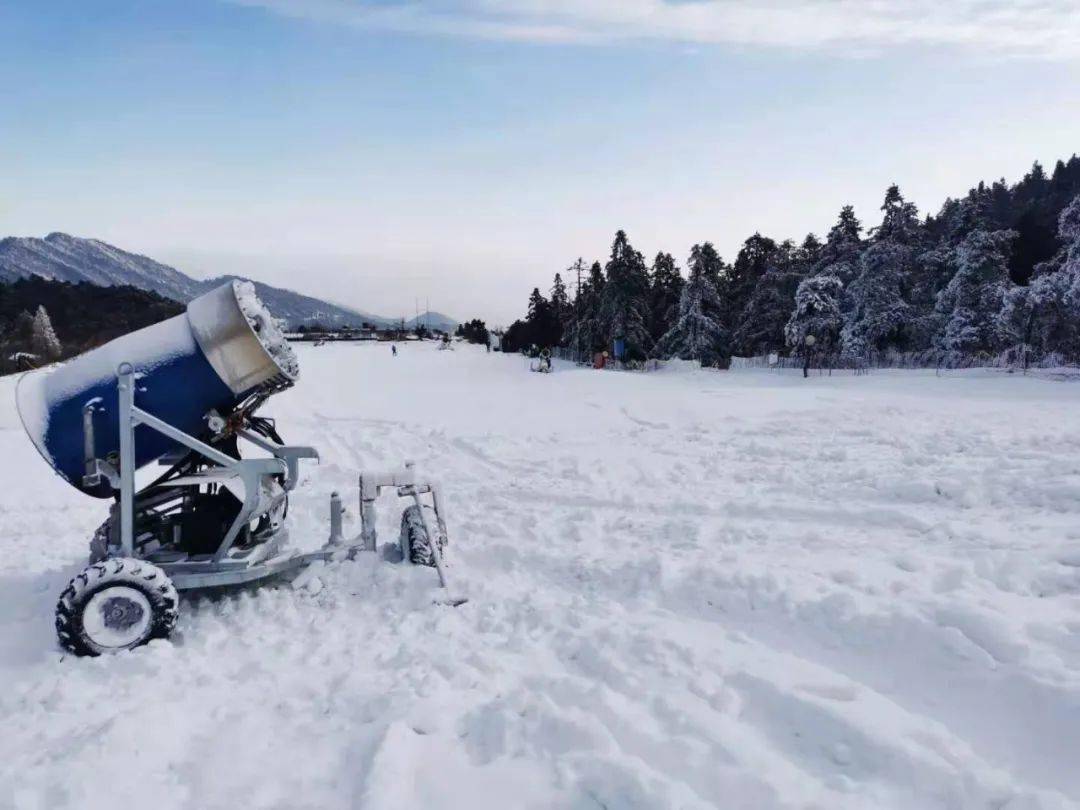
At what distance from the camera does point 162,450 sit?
5957 mm

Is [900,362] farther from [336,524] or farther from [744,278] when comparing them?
[336,524]

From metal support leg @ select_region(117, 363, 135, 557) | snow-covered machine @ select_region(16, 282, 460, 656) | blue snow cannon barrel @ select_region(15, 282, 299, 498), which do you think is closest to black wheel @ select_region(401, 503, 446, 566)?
snow-covered machine @ select_region(16, 282, 460, 656)

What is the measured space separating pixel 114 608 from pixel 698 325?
46.9m

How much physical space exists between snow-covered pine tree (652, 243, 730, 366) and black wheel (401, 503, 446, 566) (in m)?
43.5

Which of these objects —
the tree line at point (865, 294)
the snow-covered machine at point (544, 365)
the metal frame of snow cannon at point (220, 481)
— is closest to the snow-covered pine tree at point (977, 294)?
the tree line at point (865, 294)

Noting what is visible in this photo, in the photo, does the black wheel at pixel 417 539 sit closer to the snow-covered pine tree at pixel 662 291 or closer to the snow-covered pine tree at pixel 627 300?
the snow-covered pine tree at pixel 627 300

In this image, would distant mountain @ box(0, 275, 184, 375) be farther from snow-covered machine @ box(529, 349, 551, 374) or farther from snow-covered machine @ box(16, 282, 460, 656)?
snow-covered machine @ box(16, 282, 460, 656)

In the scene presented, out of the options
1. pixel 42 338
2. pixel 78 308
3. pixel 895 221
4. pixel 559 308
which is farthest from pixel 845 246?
pixel 78 308

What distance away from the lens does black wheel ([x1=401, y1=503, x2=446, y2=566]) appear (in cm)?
662

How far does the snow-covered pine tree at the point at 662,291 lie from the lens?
200 feet

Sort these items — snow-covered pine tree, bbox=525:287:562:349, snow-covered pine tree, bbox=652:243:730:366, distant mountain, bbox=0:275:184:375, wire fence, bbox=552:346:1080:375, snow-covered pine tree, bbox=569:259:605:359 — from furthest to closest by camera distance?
snow-covered pine tree, bbox=525:287:562:349
distant mountain, bbox=0:275:184:375
snow-covered pine tree, bbox=569:259:605:359
snow-covered pine tree, bbox=652:243:730:366
wire fence, bbox=552:346:1080:375

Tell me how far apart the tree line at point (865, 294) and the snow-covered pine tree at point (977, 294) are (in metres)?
0.07

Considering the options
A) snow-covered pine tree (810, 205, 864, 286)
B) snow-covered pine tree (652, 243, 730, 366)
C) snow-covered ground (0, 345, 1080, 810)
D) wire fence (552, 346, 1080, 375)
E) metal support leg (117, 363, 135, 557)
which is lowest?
snow-covered ground (0, 345, 1080, 810)

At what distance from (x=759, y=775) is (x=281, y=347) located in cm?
526
